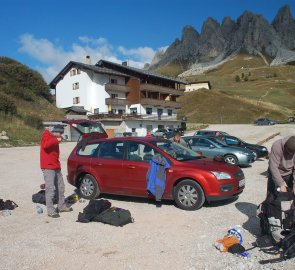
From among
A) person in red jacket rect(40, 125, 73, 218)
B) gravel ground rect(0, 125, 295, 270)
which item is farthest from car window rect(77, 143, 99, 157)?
person in red jacket rect(40, 125, 73, 218)

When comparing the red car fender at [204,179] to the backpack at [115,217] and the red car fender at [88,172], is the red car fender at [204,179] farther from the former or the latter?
the red car fender at [88,172]

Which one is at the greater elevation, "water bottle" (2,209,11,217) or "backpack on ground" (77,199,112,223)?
"backpack on ground" (77,199,112,223)

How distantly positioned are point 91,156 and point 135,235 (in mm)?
3672

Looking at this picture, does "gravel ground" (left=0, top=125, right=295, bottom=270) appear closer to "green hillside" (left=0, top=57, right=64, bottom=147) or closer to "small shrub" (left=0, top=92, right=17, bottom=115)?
"green hillside" (left=0, top=57, right=64, bottom=147)

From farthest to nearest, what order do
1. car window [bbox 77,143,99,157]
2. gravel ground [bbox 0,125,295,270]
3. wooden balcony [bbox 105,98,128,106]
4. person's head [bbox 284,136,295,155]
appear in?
wooden balcony [bbox 105,98,128,106] < car window [bbox 77,143,99,157] < person's head [bbox 284,136,295,155] < gravel ground [bbox 0,125,295,270]

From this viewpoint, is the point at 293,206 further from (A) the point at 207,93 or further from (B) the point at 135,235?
(A) the point at 207,93

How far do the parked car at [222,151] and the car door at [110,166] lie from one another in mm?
6334

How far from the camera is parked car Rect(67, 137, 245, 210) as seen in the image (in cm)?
793

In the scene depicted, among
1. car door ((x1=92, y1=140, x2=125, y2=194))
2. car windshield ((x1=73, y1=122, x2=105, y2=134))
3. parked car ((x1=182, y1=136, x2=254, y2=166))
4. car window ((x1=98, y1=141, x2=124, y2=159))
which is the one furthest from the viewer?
car windshield ((x1=73, y1=122, x2=105, y2=134))

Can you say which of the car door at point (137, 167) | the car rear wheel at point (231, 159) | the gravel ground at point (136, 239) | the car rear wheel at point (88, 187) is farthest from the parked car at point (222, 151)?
the car rear wheel at point (88, 187)

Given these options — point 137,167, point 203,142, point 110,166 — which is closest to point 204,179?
point 137,167

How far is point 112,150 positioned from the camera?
30.5ft

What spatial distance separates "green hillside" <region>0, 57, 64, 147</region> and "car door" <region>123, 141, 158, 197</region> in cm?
2264

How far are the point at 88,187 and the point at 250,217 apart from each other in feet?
13.9
